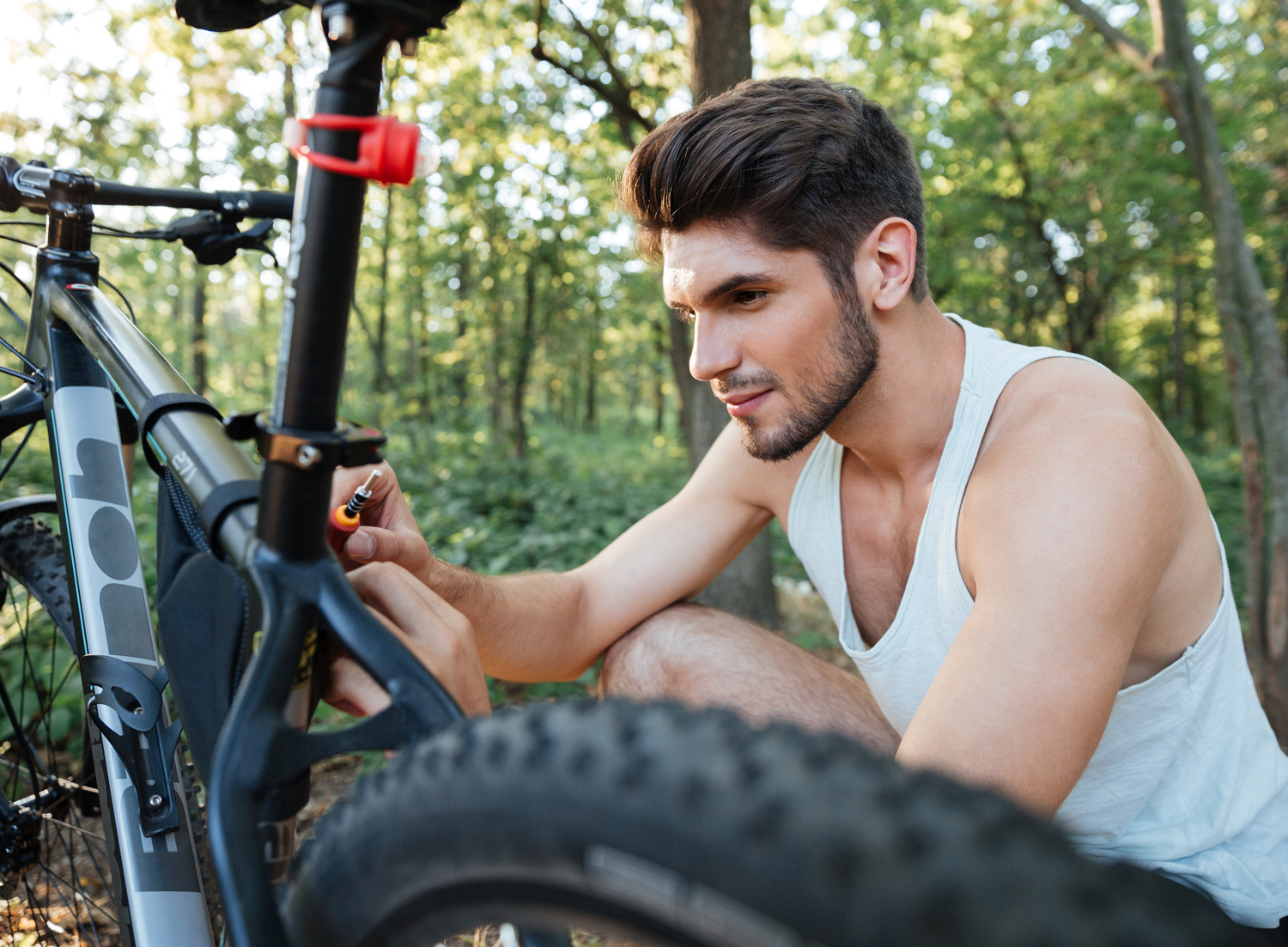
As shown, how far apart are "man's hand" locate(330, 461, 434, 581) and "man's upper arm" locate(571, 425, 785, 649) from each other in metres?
0.69

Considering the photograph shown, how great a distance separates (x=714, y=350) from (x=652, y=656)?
798 millimetres

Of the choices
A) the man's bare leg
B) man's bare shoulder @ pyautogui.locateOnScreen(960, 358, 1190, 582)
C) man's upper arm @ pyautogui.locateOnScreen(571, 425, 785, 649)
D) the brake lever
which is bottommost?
the man's bare leg

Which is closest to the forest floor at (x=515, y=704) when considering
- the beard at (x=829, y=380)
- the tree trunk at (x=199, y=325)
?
the beard at (x=829, y=380)

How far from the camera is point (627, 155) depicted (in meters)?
6.80

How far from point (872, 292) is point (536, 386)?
2541cm

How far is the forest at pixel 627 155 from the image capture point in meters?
3.54

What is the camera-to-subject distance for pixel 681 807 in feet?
1.54

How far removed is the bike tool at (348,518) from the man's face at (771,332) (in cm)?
79

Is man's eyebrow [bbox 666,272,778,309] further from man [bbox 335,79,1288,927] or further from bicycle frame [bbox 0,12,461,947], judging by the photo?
bicycle frame [bbox 0,12,461,947]

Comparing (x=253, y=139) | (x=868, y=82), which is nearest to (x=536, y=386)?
(x=253, y=139)

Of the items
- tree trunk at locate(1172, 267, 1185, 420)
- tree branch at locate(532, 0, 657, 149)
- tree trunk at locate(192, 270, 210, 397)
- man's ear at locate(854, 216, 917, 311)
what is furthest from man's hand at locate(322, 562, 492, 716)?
tree trunk at locate(1172, 267, 1185, 420)

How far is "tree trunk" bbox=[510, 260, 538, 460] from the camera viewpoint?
925cm

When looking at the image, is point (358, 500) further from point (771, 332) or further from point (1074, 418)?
Answer: point (1074, 418)

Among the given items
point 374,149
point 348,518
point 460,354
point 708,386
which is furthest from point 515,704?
point 460,354
